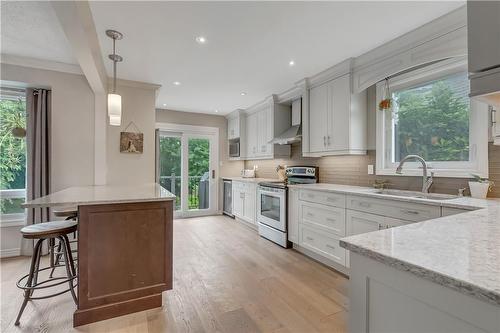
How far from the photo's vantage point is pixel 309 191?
10.4 feet

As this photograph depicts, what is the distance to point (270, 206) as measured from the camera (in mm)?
4027

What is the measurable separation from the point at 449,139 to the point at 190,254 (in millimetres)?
3275

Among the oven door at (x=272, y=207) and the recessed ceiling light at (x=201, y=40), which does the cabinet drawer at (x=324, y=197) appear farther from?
the recessed ceiling light at (x=201, y=40)

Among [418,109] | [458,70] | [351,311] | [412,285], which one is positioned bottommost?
[351,311]

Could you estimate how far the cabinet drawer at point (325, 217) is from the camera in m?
2.72

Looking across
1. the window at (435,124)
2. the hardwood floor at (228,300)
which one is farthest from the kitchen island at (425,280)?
the window at (435,124)

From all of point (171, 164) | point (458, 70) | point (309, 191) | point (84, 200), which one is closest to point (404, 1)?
point (458, 70)

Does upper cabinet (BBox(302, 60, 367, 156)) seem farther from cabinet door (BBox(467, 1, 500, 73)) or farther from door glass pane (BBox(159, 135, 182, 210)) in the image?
door glass pane (BBox(159, 135, 182, 210))

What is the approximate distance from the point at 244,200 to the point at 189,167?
64.9 inches

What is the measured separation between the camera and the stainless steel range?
3.63 metres

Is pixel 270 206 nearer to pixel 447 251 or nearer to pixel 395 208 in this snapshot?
pixel 395 208

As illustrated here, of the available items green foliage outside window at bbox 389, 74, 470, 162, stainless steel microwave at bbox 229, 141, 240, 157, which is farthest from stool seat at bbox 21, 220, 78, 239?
stainless steel microwave at bbox 229, 141, 240, 157

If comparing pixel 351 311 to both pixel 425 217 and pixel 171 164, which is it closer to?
pixel 425 217

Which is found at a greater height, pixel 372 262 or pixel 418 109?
pixel 418 109
